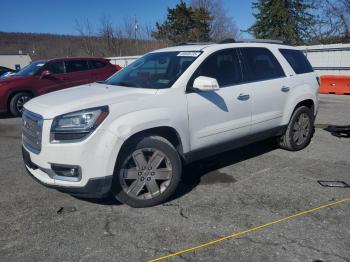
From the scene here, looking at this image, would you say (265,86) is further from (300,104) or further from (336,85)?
(336,85)

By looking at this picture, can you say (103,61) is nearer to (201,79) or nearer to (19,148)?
(19,148)

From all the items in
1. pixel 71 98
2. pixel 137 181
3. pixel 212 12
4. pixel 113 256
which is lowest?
pixel 113 256

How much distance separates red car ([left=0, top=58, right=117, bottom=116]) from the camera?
34.1 feet

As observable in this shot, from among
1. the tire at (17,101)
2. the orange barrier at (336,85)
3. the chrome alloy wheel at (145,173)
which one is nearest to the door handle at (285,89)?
the chrome alloy wheel at (145,173)

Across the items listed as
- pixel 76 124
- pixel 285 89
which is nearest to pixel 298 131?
pixel 285 89

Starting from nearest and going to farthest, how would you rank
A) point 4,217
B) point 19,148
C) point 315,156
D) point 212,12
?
point 4,217 < point 315,156 < point 19,148 < point 212,12

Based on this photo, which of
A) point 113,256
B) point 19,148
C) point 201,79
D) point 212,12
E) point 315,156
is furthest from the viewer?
point 212,12

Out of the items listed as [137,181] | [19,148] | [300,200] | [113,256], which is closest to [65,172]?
[137,181]

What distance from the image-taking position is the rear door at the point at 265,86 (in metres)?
5.01

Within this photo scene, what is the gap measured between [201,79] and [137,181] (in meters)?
1.38

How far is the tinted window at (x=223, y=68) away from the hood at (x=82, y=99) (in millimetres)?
827

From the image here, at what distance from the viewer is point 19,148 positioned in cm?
678

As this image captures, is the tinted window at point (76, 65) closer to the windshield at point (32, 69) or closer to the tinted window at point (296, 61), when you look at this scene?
the windshield at point (32, 69)

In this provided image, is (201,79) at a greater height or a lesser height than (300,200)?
greater
